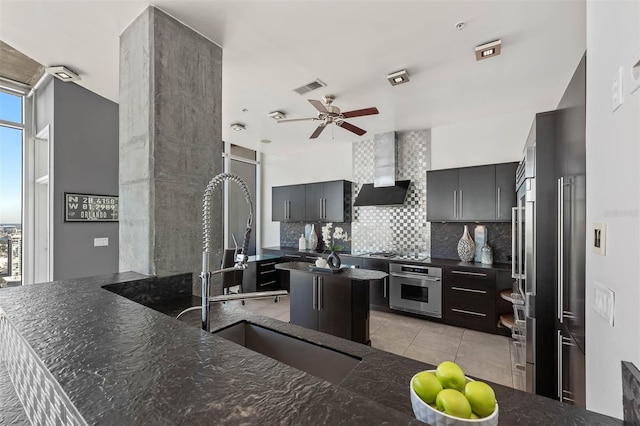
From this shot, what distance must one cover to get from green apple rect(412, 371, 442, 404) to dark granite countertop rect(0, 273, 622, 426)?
0.37ft

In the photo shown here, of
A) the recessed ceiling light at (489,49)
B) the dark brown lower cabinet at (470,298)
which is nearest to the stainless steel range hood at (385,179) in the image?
the dark brown lower cabinet at (470,298)

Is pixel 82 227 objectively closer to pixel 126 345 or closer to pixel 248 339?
pixel 248 339

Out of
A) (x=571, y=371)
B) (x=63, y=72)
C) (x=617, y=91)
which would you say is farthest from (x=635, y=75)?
(x=63, y=72)

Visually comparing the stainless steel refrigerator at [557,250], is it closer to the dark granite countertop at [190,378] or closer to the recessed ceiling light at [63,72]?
the dark granite countertop at [190,378]

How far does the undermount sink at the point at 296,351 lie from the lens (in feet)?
3.68

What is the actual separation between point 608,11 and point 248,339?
6.88 ft

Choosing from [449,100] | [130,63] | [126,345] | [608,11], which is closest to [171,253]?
[126,345]

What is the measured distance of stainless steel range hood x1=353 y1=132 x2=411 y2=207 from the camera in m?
4.68

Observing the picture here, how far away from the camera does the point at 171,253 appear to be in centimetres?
194

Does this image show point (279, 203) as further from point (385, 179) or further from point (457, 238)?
point (457, 238)

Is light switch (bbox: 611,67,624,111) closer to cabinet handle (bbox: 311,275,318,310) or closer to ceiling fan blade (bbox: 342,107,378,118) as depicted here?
ceiling fan blade (bbox: 342,107,378,118)

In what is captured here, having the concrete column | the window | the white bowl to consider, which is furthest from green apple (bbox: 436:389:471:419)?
the window

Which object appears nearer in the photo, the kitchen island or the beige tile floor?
the beige tile floor

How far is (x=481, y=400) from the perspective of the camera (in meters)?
0.59
